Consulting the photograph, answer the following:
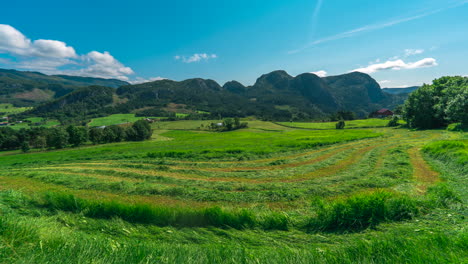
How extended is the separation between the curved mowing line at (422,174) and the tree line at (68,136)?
73.1m

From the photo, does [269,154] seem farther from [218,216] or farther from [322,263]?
[322,263]

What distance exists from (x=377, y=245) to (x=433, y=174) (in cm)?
1431

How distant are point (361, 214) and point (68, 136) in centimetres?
7758

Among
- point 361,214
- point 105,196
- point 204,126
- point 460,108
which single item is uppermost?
point 460,108

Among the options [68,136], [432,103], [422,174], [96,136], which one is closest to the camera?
[422,174]

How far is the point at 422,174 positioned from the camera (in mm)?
12633

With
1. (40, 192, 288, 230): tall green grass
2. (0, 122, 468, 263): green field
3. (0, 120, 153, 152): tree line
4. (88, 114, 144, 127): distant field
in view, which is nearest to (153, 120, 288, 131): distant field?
(88, 114, 144, 127): distant field

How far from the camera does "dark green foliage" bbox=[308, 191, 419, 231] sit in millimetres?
6227

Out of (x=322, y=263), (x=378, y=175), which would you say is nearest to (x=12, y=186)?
(x=322, y=263)

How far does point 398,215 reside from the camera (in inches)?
253

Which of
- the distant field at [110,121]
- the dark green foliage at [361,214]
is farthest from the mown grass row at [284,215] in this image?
the distant field at [110,121]

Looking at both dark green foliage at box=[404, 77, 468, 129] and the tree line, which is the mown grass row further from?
the tree line

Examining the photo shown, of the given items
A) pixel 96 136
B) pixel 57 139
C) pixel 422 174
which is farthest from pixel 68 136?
pixel 422 174

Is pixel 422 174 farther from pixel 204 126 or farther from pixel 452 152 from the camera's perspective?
pixel 204 126
